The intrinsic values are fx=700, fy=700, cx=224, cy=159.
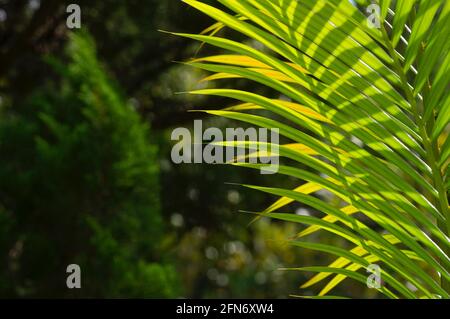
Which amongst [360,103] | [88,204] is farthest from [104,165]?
[360,103]

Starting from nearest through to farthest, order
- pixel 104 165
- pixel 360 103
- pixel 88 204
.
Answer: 1. pixel 360 103
2. pixel 104 165
3. pixel 88 204

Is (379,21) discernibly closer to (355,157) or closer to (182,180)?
(355,157)

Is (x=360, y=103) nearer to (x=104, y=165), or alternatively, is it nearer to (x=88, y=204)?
(x=104, y=165)

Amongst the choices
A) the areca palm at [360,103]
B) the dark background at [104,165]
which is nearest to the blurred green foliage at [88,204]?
the dark background at [104,165]

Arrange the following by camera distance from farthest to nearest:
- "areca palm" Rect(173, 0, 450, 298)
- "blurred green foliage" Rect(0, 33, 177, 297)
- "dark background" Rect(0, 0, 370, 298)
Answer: "dark background" Rect(0, 0, 370, 298) < "blurred green foliage" Rect(0, 33, 177, 297) < "areca palm" Rect(173, 0, 450, 298)

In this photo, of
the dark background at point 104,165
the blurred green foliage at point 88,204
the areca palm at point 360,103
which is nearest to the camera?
the areca palm at point 360,103

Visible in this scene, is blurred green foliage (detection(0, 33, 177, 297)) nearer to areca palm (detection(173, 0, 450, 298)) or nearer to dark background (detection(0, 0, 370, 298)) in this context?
dark background (detection(0, 0, 370, 298))

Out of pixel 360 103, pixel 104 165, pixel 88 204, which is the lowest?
pixel 360 103

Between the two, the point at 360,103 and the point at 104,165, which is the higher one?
the point at 104,165

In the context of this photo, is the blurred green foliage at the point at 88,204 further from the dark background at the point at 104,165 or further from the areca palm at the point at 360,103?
the areca palm at the point at 360,103

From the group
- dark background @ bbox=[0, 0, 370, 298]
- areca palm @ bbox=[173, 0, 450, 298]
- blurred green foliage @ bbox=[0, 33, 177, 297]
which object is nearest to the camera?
areca palm @ bbox=[173, 0, 450, 298]

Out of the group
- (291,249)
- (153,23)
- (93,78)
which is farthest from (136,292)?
(291,249)

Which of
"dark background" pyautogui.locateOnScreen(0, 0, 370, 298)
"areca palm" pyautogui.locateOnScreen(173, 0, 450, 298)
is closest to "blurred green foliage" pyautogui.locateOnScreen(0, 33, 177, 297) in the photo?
"dark background" pyautogui.locateOnScreen(0, 0, 370, 298)
